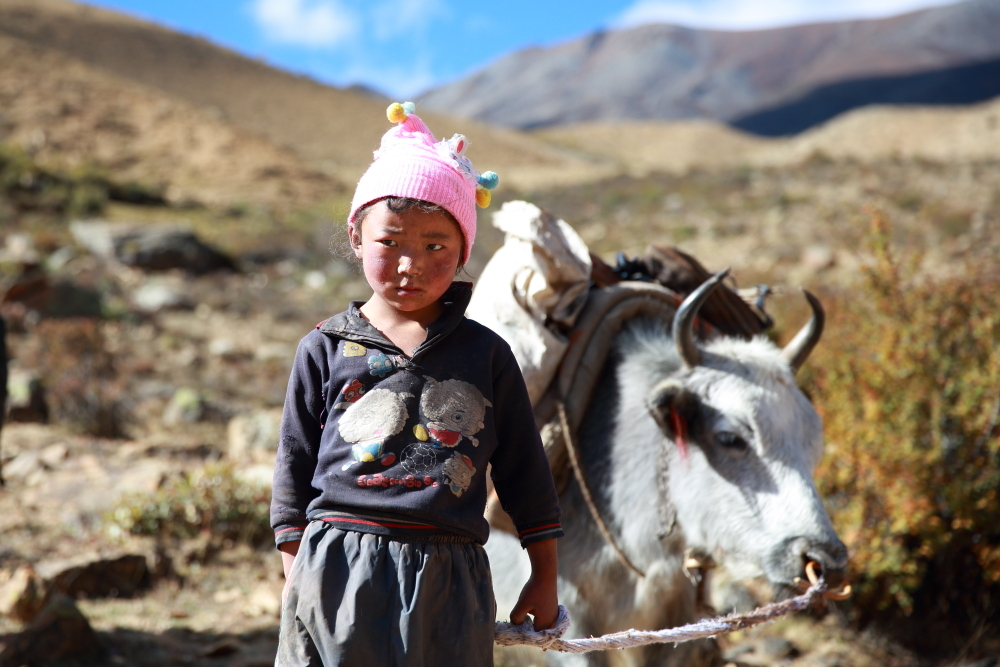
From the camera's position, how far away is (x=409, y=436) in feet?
5.65

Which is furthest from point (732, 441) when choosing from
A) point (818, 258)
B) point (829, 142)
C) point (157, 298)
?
point (829, 142)

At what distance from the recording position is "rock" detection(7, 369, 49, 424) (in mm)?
7426

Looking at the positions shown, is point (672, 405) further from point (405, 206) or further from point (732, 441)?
point (405, 206)

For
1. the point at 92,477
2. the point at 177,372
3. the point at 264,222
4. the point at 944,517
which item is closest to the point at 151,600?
the point at 92,477

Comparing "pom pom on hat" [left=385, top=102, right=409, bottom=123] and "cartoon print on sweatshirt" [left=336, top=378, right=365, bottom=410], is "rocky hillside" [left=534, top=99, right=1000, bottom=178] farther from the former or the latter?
"cartoon print on sweatshirt" [left=336, top=378, right=365, bottom=410]

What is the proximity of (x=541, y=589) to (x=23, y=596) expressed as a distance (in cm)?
327

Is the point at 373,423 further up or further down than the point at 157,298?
further down

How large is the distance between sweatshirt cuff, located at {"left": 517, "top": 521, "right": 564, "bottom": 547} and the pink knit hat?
680 millimetres

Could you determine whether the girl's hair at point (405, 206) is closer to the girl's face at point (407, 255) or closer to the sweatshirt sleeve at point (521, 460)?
the girl's face at point (407, 255)

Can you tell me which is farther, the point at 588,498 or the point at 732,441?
the point at 588,498

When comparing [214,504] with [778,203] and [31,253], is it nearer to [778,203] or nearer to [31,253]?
[31,253]

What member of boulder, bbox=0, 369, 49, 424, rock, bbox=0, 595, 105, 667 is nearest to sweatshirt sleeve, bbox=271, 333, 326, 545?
rock, bbox=0, 595, 105, 667

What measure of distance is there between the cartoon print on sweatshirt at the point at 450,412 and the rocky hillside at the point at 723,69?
115370 millimetres

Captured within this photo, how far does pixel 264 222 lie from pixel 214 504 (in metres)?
20.4
